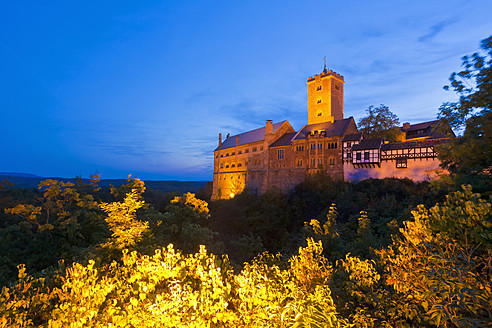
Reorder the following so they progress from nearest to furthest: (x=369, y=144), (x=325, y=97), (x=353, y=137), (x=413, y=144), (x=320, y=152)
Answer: (x=413, y=144) → (x=369, y=144) → (x=353, y=137) → (x=320, y=152) → (x=325, y=97)

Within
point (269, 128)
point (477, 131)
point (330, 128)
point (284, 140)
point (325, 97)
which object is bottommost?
point (477, 131)

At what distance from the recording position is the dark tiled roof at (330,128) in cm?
4634

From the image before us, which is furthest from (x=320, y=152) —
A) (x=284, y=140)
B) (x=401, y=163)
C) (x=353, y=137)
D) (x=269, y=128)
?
(x=269, y=128)

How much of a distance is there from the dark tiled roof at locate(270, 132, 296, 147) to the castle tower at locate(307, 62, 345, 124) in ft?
33.6

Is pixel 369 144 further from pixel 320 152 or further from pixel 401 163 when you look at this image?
pixel 320 152

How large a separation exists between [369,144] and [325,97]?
2227 centimetres

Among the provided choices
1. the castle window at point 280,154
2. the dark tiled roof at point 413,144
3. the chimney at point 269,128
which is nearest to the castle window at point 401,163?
the dark tiled roof at point 413,144

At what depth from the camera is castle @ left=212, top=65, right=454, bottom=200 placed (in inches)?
1535

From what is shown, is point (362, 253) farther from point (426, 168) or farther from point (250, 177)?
point (250, 177)

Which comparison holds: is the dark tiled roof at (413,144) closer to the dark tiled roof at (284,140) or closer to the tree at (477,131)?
the dark tiled roof at (284,140)

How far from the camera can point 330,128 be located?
48.8 metres

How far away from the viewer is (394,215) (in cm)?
3291

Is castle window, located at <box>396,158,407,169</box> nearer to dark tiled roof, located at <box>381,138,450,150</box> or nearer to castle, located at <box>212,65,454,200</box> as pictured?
castle, located at <box>212,65,454,200</box>

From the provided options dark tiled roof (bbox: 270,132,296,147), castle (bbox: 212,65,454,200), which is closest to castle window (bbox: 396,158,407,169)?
castle (bbox: 212,65,454,200)
